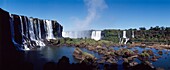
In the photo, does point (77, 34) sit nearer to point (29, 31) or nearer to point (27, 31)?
point (29, 31)

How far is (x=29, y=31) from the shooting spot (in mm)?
56500

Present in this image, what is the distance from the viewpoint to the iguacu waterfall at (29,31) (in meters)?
45.5

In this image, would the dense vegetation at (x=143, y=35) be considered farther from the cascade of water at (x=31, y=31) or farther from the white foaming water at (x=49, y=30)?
the cascade of water at (x=31, y=31)

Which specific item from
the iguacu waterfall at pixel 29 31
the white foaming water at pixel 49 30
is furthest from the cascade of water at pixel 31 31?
the white foaming water at pixel 49 30

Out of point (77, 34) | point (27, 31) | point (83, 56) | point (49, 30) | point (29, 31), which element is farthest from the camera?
point (77, 34)

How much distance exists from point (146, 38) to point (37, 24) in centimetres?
4412

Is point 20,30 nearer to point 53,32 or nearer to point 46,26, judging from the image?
point 46,26

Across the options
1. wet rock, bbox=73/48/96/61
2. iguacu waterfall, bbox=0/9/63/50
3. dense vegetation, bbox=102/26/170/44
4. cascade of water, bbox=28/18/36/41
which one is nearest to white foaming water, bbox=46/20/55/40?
iguacu waterfall, bbox=0/9/63/50

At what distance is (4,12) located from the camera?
34.8 m

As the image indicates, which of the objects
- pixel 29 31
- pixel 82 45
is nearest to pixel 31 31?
pixel 29 31

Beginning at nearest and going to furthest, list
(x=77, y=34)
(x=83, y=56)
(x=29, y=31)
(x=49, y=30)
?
(x=83, y=56) < (x=29, y=31) < (x=49, y=30) < (x=77, y=34)

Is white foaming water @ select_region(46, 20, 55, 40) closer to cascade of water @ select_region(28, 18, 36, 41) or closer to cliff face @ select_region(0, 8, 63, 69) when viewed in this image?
cliff face @ select_region(0, 8, 63, 69)

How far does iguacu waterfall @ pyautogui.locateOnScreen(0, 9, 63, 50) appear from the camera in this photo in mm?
45525

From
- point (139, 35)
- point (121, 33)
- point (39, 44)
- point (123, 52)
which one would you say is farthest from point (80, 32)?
point (123, 52)
